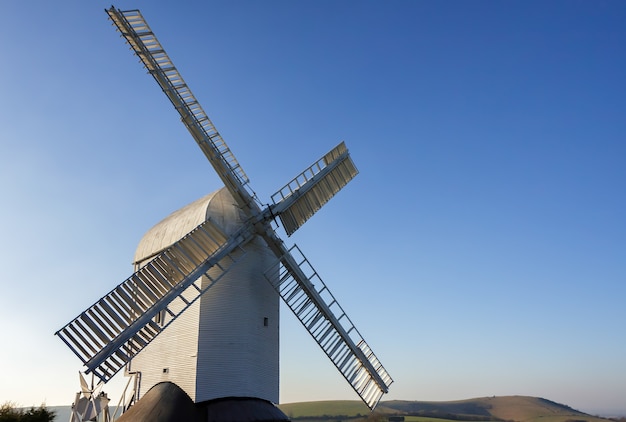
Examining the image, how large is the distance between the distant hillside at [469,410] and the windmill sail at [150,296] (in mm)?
79390

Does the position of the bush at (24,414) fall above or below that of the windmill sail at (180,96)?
below

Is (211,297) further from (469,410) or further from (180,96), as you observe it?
(469,410)

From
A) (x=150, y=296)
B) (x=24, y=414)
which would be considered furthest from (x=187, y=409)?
(x=24, y=414)

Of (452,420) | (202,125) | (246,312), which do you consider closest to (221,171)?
(202,125)

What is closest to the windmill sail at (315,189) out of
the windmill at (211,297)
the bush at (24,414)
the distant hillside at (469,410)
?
the windmill at (211,297)

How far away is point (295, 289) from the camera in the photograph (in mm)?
19719

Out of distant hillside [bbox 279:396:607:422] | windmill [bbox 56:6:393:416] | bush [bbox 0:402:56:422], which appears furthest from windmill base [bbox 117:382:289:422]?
distant hillside [bbox 279:396:607:422]

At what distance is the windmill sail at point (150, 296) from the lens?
48.8ft

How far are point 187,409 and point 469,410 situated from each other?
104209 mm

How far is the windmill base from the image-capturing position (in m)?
15.6

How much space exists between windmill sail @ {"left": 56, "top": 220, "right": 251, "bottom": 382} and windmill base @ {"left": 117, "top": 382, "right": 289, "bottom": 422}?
1829mm

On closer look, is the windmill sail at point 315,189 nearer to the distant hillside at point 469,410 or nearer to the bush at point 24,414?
the bush at point 24,414

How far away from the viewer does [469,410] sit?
10669cm

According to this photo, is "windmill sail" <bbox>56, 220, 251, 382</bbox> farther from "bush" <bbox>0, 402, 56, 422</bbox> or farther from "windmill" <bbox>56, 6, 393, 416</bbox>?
"bush" <bbox>0, 402, 56, 422</bbox>
